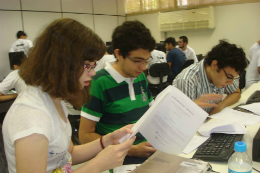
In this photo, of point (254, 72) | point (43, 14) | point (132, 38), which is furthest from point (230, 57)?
point (43, 14)

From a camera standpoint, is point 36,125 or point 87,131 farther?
point 87,131

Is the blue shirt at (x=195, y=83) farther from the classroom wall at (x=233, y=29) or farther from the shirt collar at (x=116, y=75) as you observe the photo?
the classroom wall at (x=233, y=29)

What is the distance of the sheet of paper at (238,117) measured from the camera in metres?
1.51

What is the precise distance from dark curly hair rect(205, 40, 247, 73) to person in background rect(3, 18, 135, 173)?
1027 millimetres

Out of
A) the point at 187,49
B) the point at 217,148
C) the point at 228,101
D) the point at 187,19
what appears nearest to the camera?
the point at 217,148

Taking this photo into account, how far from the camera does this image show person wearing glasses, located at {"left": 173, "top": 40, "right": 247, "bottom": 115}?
163 centimetres

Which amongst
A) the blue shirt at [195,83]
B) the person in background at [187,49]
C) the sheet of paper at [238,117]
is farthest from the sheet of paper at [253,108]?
the person in background at [187,49]

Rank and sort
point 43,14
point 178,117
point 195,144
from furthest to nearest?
point 43,14 → point 195,144 → point 178,117

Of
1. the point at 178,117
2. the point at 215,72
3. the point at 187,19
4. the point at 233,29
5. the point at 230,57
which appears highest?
the point at 187,19

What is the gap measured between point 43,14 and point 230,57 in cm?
603

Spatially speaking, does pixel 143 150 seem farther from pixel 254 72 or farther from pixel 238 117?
pixel 254 72

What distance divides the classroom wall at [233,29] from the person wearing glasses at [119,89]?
4.89m

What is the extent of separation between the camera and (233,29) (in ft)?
21.6

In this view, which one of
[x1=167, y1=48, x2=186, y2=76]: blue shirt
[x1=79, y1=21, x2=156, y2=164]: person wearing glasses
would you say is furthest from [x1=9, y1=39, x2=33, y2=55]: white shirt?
[x1=79, y1=21, x2=156, y2=164]: person wearing glasses
